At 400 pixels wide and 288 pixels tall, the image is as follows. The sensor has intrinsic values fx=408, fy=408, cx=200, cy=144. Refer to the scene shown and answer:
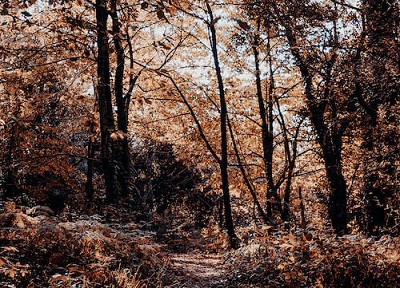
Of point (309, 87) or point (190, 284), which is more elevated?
point (309, 87)

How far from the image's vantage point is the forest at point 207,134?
4992 millimetres

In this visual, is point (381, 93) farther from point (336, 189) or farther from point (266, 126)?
point (266, 126)

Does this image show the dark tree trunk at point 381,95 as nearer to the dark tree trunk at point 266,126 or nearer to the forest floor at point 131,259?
the forest floor at point 131,259

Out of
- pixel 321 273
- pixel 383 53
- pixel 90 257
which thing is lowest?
pixel 321 273

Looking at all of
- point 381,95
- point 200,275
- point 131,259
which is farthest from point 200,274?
point 381,95

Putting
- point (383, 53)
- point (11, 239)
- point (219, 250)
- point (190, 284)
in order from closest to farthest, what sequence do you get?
point (11, 239) < point (190, 284) < point (383, 53) < point (219, 250)

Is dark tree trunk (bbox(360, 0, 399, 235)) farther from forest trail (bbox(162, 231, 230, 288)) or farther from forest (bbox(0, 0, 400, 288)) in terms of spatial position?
forest trail (bbox(162, 231, 230, 288))

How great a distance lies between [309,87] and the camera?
12.6 meters

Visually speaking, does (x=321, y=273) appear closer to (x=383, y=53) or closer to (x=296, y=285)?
(x=296, y=285)

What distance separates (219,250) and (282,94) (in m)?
5.42

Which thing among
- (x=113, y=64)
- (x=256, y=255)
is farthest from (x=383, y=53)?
(x=113, y=64)

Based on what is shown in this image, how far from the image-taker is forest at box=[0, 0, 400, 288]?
4.99 meters

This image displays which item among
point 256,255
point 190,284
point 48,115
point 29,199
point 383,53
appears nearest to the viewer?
point 190,284

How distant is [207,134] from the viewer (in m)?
15.3
